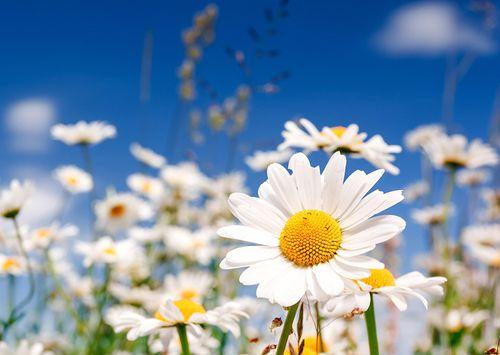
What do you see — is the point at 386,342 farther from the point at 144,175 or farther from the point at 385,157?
the point at 385,157

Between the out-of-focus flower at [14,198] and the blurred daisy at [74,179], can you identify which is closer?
the out-of-focus flower at [14,198]

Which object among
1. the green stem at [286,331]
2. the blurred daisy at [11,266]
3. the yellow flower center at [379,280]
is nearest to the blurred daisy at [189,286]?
the blurred daisy at [11,266]

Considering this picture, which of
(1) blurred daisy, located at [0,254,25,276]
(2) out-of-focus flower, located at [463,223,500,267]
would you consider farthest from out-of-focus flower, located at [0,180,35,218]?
(2) out-of-focus flower, located at [463,223,500,267]

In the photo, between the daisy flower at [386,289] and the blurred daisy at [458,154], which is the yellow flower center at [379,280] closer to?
the daisy flower at [386,289]

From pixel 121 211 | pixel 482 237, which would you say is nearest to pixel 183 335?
pixel 121 211

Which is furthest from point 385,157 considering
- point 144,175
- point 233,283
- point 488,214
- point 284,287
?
point 488,214

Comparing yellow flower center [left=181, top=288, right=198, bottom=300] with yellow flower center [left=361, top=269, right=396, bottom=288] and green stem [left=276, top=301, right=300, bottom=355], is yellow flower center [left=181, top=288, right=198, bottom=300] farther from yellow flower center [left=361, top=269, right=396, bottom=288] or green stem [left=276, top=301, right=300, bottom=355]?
green stem [left=276, top=301, right=300, bottom=355]
